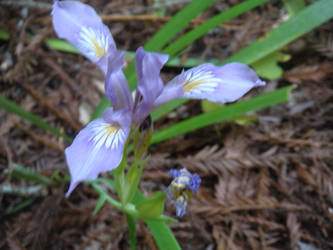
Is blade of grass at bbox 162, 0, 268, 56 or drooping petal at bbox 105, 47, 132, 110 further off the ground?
drooping petal at bbox 105, 47, 132, 110

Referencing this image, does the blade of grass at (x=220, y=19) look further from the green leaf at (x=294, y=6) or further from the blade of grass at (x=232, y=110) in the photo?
the green leaf at (x=294, y=6)

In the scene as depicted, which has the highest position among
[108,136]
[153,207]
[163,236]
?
[108,136]

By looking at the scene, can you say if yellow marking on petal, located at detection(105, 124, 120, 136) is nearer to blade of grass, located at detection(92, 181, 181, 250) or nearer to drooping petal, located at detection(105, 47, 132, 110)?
Answer: drooping petal, located at detection(105, 47, 132, 110)

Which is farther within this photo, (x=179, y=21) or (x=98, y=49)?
(x=179, y=21)

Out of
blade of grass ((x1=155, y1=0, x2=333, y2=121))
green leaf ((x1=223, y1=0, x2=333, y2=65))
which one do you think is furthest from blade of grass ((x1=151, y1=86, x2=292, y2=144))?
green leaf ((x1=223, y1=0, x2=333, y2=65))

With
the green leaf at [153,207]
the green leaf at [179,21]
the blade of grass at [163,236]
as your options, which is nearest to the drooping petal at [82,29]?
the green leaf at [179,21]

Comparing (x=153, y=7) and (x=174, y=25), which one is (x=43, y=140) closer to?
(x=174, y=25)

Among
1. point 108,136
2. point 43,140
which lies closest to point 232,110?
point 108,136
